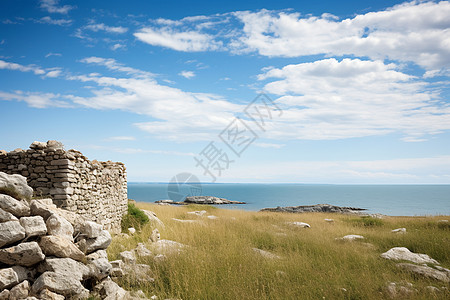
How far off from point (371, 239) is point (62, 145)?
13161 mm

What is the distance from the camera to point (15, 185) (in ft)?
22.4

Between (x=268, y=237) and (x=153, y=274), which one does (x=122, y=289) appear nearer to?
(x=153, y=274)

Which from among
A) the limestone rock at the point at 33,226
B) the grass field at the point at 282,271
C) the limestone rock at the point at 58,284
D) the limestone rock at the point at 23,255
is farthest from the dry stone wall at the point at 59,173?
the limestone rock at the point at 58,284

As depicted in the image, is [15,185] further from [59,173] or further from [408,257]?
[408,257]

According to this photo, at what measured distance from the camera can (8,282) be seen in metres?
5.55

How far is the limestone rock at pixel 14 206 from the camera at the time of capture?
6.13 metres

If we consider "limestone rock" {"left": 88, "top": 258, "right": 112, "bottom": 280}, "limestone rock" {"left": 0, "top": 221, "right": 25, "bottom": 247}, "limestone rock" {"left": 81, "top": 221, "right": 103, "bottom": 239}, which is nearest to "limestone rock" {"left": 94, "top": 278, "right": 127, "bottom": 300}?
"limestone rock" {"left": 88, "top": 258, "right": 112, "bottom": 280}

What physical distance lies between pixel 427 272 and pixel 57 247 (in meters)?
9.31

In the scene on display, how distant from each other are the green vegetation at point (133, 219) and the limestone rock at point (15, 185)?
7.58m

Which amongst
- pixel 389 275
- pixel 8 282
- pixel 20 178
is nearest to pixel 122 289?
pixel 8 282

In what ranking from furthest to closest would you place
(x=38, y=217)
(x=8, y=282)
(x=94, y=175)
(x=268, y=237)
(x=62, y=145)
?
(x=268, y=237) < (x=94, y=175) < (x=62, y=145) < (x=38, y=217) < (x=8, y=282)

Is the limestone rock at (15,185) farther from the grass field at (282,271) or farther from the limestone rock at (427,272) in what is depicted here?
the limestone rock at (427,272)

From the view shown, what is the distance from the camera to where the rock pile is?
5.71 metres

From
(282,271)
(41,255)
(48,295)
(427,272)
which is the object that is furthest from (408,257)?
(41,255)
